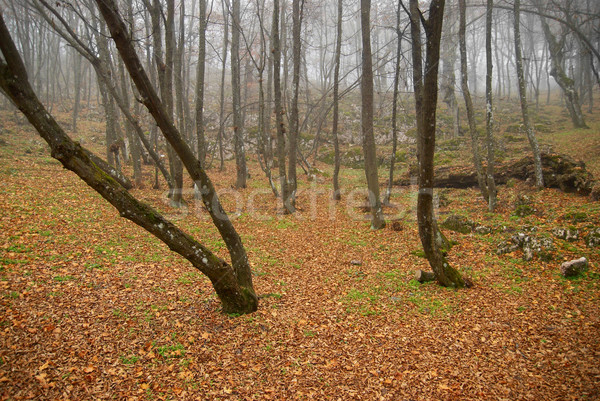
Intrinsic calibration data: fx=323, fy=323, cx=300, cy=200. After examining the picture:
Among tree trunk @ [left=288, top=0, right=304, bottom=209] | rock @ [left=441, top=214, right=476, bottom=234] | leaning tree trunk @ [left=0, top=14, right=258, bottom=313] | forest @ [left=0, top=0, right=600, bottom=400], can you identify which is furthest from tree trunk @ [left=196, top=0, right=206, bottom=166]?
rock @ [left=441, top=214, right=476, bottom=234]

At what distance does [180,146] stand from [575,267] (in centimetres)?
716

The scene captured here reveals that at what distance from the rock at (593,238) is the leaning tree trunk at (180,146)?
6.92 m

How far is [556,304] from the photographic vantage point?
5.21 metres

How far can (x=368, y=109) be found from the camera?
958 cm

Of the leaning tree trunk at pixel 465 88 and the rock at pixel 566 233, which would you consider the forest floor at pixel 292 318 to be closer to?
the rock at pixel 566 233

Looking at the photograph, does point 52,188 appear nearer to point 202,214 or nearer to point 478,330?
point 202,214

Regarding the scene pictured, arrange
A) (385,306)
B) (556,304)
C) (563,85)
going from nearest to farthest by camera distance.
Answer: (556,304) < (385,306) < (563,85)

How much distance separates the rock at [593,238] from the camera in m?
6.62

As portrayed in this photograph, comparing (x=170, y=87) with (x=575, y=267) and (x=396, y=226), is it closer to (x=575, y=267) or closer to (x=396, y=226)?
(x=396, y=226)

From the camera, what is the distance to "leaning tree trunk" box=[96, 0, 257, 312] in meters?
3.86

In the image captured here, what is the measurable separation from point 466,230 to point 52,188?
12.4m

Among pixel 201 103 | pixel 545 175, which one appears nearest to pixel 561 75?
pixel 545 175

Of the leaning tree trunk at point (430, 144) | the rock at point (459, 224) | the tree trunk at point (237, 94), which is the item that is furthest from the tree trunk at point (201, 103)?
the rock at point (459, 224)

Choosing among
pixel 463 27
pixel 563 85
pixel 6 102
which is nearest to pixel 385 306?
pixel 463 27
